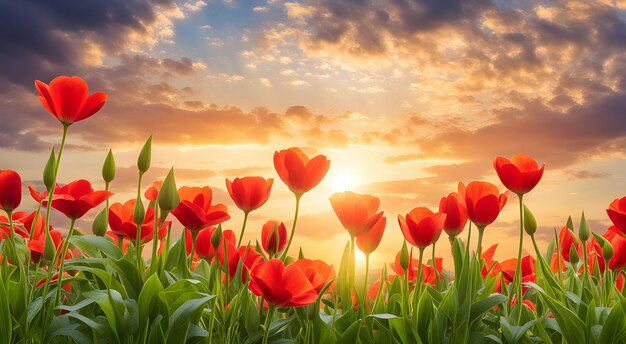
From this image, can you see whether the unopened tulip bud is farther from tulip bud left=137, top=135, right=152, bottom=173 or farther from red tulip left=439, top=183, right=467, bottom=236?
tulip bud left=137, top=135, right=152, bottom=173

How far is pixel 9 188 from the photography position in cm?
351

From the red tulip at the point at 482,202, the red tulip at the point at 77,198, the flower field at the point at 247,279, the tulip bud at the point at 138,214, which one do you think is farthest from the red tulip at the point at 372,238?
the red tulip at the point at 77,198

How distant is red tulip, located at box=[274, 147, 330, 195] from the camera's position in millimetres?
3580

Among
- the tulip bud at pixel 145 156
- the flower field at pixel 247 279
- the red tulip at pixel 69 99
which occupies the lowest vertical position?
the flower field at pixel 247 279

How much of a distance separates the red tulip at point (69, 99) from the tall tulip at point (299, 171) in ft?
3.33

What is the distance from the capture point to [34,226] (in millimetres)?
4105

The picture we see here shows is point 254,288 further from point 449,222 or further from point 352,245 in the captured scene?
point 449,222

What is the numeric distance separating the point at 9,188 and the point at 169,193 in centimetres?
93

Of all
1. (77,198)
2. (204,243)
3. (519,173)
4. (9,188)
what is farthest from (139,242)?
(519,173)

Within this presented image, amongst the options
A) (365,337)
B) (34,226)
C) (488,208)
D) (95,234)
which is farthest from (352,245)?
(34,226)

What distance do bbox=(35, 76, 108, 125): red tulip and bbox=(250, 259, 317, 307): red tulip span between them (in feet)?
4.14

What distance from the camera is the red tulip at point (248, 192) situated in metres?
3.73

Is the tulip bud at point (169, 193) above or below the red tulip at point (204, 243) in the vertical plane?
above

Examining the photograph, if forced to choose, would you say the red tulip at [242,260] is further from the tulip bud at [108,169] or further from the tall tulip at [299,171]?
the tulip bud at [108,169]
